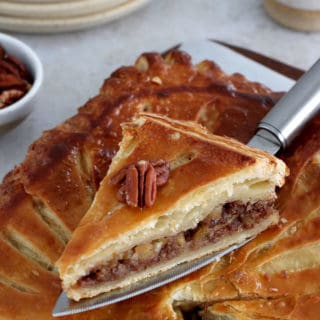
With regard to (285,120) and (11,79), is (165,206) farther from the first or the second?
(11,79)

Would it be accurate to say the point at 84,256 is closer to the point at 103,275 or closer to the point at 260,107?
the point at 103,275

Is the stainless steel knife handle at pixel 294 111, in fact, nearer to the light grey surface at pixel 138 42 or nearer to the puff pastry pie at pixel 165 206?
the puff pastry pie at pixel 165 206

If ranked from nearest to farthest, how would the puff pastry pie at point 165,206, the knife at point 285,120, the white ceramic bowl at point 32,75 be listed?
the puff pastry pie at point 165,206
the knife at point 285,120
the white ceramic bowl at point 32,75

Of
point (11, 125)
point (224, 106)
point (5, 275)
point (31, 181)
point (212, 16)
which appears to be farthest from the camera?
point (212, 16)

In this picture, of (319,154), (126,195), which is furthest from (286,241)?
(126,195)

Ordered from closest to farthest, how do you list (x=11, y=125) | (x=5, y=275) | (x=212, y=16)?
(x=5, y=275) < (x=11, y=125) < (x=212, y=16)

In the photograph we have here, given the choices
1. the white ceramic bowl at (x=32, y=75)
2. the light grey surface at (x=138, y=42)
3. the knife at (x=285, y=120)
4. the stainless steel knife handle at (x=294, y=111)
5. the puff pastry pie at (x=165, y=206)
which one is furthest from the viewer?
the light grey surface at (x=138, y=42)

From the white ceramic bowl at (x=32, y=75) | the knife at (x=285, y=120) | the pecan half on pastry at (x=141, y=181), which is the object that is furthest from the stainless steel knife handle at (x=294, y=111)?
the white ceramic bowl at (x=32, y=75)
